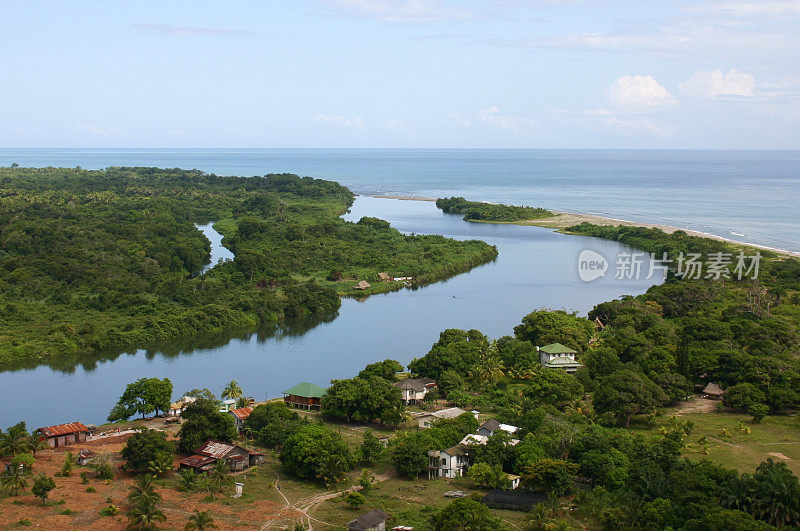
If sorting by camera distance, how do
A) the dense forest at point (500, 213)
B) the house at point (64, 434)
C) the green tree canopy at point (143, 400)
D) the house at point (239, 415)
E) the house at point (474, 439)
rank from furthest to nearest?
the dense forest at point (500, 213) → the green tree canopy at point (143, 400) → the house at point (239, 415) → the house at point (64, 434) → the house at point (474, 439)

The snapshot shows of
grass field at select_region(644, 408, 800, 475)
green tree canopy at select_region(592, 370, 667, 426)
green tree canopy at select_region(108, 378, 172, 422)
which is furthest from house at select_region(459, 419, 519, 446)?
green tree canopy at select_region(108, 378, 172, 422)

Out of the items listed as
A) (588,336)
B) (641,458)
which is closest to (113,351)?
(588,336)

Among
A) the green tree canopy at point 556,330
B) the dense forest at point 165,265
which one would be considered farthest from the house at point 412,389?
the dense forest at point 165,265

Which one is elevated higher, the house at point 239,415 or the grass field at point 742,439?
the grass field at point 742,439

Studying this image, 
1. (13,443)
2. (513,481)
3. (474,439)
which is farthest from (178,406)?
(513,481)

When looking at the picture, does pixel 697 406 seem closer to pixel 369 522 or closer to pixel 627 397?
pixel 627 397

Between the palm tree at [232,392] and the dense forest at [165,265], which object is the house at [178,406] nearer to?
the palm tree at [232,392]

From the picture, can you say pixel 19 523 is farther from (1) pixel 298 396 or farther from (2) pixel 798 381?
(2) pixel 798 381

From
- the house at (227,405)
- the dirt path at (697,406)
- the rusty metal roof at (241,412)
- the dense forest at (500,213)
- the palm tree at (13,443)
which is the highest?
the dense forest at (500,213)
